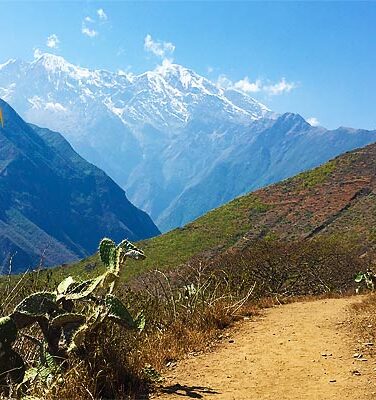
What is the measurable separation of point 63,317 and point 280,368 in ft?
8.27

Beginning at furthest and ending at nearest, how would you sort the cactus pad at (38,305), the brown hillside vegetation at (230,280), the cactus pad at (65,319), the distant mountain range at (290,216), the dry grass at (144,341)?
1. the distant mountain range at (290,216)
2. the brown hillside vegetation at (230,280)
3. the cactus pad at (65,319)
4. the cactus pad at (38,305)
5. the dry grass at (144,341)

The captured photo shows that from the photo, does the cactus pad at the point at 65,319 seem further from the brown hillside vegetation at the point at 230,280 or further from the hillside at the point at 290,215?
the hillside at the point at 290,215

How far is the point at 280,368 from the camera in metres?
5.80

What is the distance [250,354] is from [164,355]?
105 cm

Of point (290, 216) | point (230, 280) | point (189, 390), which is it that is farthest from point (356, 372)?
point (290, 216)

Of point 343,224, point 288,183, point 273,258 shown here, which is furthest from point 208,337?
point 288,183

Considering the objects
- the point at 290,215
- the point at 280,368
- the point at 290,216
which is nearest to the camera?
the point at 280,368

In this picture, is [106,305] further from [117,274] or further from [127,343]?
[127,343]

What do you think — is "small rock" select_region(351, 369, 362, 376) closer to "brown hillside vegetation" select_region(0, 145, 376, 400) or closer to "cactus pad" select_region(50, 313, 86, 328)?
"brown hillside vegetation" select_region(0, 145, 376, 400)

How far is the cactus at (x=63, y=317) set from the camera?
Answer: 4.37 meters

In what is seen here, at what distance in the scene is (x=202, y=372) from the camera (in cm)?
583

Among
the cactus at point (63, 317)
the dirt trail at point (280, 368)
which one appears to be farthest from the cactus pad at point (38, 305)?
the dirt trail at point (280, 368)

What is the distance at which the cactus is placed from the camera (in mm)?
4367

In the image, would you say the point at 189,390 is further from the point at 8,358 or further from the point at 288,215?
the point at 288,215
